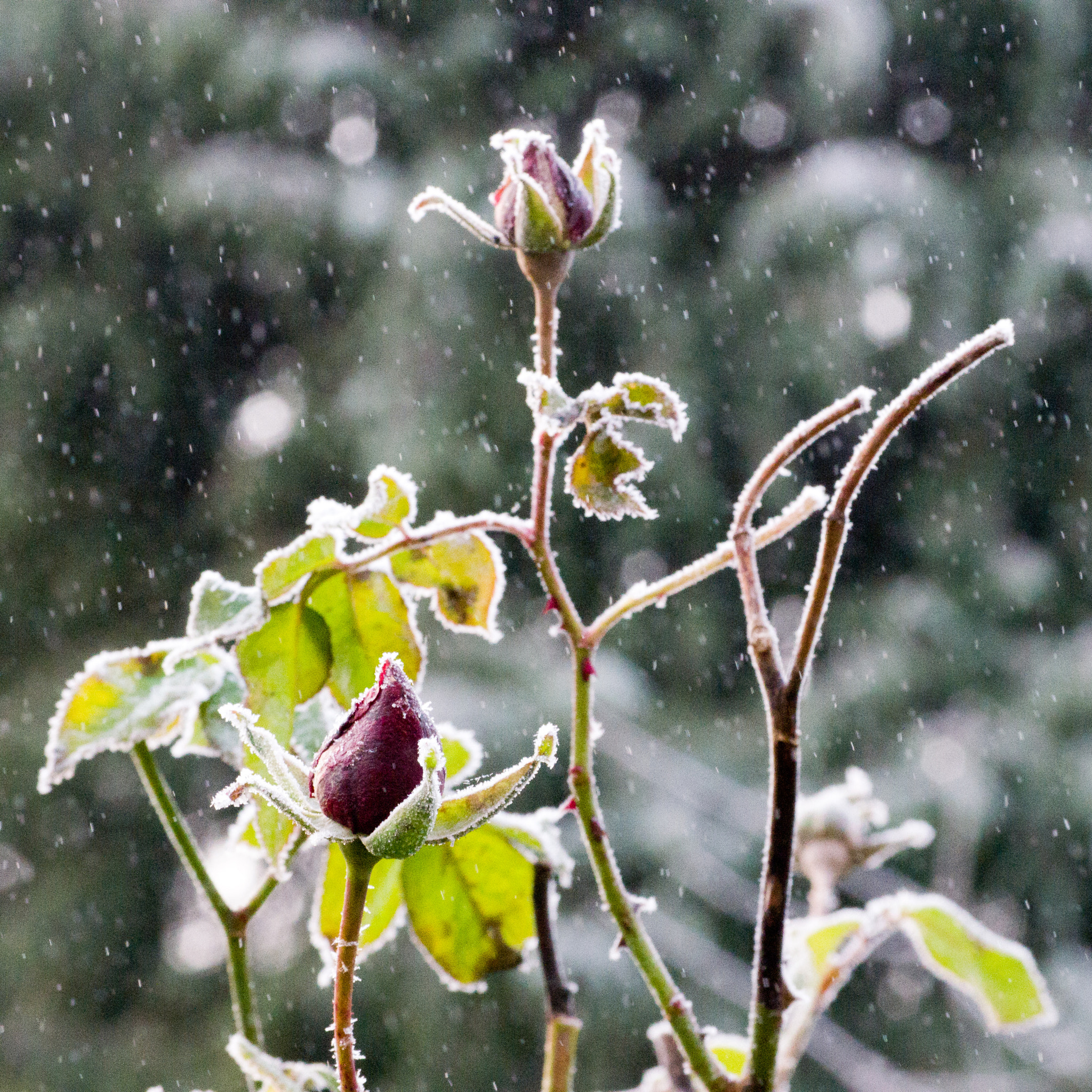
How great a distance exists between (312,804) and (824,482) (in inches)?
96.8

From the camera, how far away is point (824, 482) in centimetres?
262

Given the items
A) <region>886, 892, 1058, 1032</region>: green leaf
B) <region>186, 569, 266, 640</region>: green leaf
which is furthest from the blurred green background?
<region>186, 569, 266, 640</region>: green leaf

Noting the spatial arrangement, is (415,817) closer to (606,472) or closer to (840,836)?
(606,472)

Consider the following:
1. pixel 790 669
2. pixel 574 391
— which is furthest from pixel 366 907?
pixel 574 391

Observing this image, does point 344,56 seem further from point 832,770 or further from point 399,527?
point 399,527

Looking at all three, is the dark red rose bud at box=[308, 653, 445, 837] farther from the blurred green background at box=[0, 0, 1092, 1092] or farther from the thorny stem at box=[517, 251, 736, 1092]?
the blurred green background at box=[0, 0, 1092, 1092]

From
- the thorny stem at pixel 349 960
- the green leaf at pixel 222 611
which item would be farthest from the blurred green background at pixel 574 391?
the thorny stem at pixel 349 960

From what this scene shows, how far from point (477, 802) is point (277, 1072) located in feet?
0.31

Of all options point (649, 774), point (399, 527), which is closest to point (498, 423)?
point (649, 774)

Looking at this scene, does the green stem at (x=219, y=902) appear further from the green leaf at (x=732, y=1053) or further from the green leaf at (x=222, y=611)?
the green leaf at (x=732, y=1053)

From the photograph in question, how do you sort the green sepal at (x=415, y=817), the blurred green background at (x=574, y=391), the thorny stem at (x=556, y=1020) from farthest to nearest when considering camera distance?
the blurred green background at (x=574, y=391), the thorny stem at (x=556, y=1020), the green sepal at (x=415, y=817)

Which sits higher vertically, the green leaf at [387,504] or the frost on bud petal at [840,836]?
the green leaf at [387,504]

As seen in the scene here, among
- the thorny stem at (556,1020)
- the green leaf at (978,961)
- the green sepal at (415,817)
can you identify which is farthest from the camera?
the green leaf at (978,961)

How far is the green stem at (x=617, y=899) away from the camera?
0.29m
